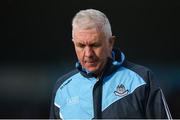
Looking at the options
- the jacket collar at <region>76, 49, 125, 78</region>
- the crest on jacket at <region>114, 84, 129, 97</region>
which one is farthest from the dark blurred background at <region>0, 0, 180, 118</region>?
the crest on jacket at <region>114, 84, 129, 97</region>

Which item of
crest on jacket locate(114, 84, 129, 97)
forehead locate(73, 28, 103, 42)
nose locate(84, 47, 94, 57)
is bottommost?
crest on jacket locate(114, 84, 129, 97)

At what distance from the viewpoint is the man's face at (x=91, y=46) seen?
80.1 inches

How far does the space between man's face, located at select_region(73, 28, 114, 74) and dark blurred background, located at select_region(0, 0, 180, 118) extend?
2766 millimetres

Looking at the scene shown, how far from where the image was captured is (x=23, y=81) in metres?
4.90

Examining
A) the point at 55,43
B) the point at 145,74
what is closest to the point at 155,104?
the point at 145,74

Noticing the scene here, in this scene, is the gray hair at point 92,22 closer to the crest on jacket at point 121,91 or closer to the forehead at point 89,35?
the forehead at point 89,35

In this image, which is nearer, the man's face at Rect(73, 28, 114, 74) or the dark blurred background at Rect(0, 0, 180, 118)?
the man's face at Rect(73, 28, 114, 74)

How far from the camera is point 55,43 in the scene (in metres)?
5.06

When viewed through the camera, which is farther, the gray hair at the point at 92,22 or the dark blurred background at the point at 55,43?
the dark blurred background at the point at 55,43

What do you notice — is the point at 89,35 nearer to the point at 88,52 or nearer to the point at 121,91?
the point at 88,52

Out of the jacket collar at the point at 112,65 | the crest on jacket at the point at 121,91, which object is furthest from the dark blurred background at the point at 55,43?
the crest on jacket at the point at 121,91

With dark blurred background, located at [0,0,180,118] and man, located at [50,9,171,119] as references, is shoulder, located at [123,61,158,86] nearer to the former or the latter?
man, located at [50,9,171,119]

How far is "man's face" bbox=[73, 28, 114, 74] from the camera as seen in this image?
2.04m

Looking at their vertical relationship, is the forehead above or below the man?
above
